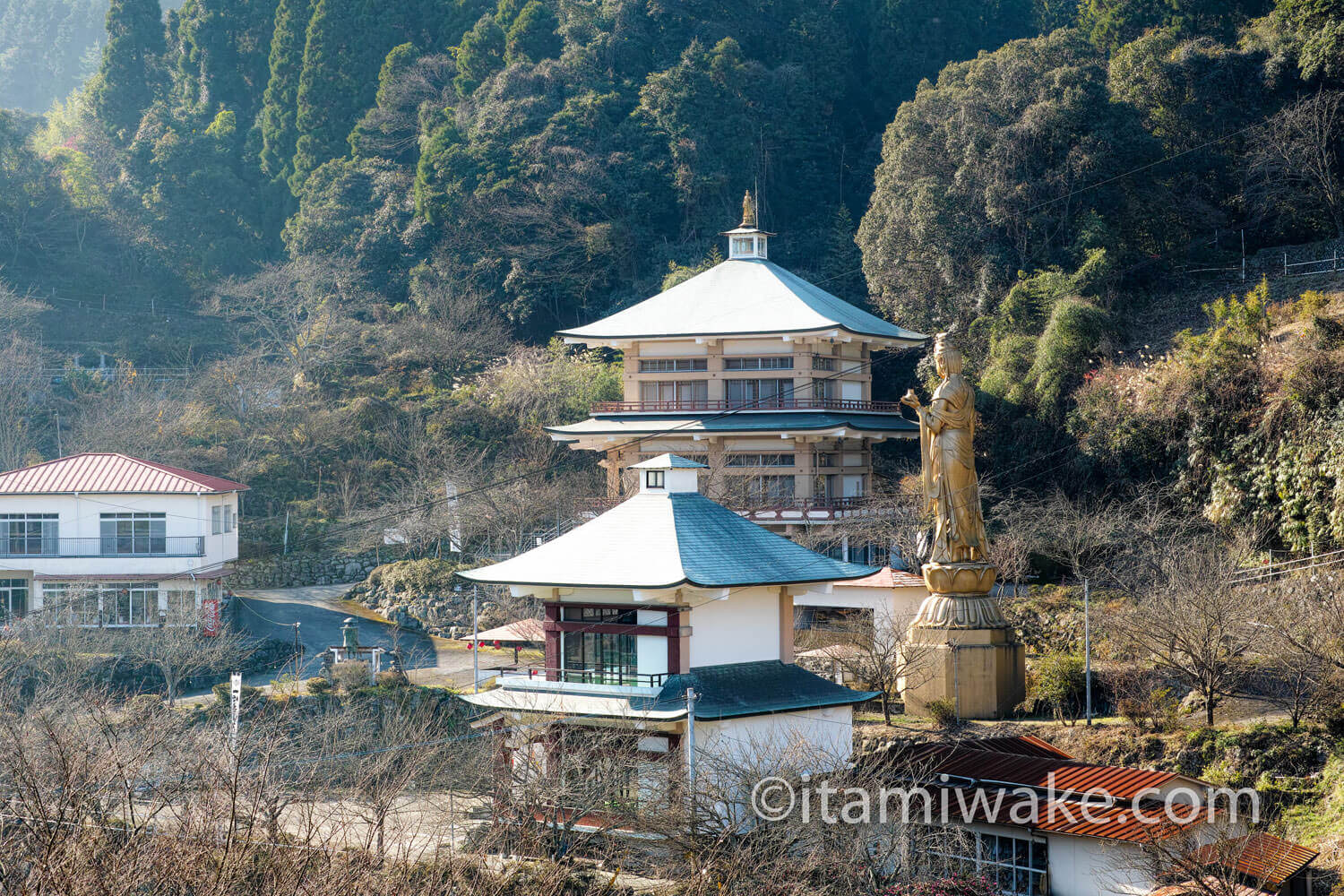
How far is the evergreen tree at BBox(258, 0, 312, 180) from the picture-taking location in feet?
196

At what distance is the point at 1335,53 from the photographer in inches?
1570

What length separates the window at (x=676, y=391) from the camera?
130ft

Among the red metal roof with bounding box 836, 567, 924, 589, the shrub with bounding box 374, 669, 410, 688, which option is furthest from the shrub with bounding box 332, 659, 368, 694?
the red metal roof with bounding box 836, 567, 924, 589

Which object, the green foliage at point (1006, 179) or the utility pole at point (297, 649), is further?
the green foliage at point (1006, 179)

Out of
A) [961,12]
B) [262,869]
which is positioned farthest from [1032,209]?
[262,869]

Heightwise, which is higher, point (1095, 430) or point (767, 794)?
point (1095, 430)

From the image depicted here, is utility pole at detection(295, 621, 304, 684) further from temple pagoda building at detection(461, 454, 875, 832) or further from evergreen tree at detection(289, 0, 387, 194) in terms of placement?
evergreen tree at detection(289, 0, 387, 194)

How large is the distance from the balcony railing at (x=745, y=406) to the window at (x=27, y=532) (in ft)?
47.1

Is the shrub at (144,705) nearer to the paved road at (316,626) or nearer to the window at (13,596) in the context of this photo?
the paved road at (316,626)

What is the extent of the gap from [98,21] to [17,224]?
131ft

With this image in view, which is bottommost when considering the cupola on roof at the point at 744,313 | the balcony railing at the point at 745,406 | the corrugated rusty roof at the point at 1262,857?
the corrugated rusty roof at the point at 1262,857

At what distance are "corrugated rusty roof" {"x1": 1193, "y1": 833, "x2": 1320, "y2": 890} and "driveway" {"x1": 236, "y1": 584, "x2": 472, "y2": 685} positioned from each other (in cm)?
1750

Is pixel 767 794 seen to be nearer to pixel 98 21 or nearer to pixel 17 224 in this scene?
pixel 17 224

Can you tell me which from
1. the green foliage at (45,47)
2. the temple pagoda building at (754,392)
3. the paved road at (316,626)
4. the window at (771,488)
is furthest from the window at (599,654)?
the green foliage at (45,47)
